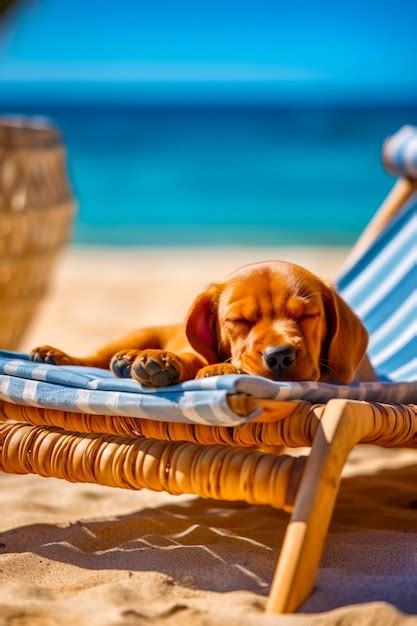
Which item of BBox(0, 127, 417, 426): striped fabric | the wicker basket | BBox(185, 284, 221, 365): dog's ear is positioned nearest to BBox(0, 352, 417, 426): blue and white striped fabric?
BBox(0, 127, 417, 426): striped fabric

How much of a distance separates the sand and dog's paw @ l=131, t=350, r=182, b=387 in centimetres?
53

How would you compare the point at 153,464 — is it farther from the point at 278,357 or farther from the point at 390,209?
the point at 390,209

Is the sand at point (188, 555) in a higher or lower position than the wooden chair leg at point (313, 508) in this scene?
lower

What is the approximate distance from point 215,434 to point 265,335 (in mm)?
382

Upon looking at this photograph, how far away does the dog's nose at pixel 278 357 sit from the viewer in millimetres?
3035

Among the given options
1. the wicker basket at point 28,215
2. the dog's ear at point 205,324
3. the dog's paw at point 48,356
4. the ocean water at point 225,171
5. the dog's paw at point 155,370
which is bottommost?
the ocean water at point 225,171

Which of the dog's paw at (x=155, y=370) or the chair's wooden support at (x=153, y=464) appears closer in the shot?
the chair's wooden support at (x=153, y=464)

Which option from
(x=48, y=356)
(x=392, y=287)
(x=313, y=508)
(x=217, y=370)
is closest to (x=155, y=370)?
(x=217, y=370)

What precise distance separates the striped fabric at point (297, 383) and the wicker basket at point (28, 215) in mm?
1794

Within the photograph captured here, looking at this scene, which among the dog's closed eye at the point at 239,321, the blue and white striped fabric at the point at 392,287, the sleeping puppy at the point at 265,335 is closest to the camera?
the sleeping puppy at the point at 265,335

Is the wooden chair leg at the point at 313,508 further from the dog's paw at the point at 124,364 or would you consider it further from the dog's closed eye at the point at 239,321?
the dog's paw at the point at 124,364

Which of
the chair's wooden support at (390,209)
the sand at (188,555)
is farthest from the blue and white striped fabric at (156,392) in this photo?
the chair's wooden support at (390,209)

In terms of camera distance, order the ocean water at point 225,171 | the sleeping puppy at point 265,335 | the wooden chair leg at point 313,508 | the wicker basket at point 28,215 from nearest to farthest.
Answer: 1. the wooden chair leg at point 313,508
2. the sleeping puppy at point 265,335
3. the wicker basket at point 28,215
4. the ocean water at point 225,171

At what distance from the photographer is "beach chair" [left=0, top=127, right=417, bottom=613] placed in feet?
8.69
